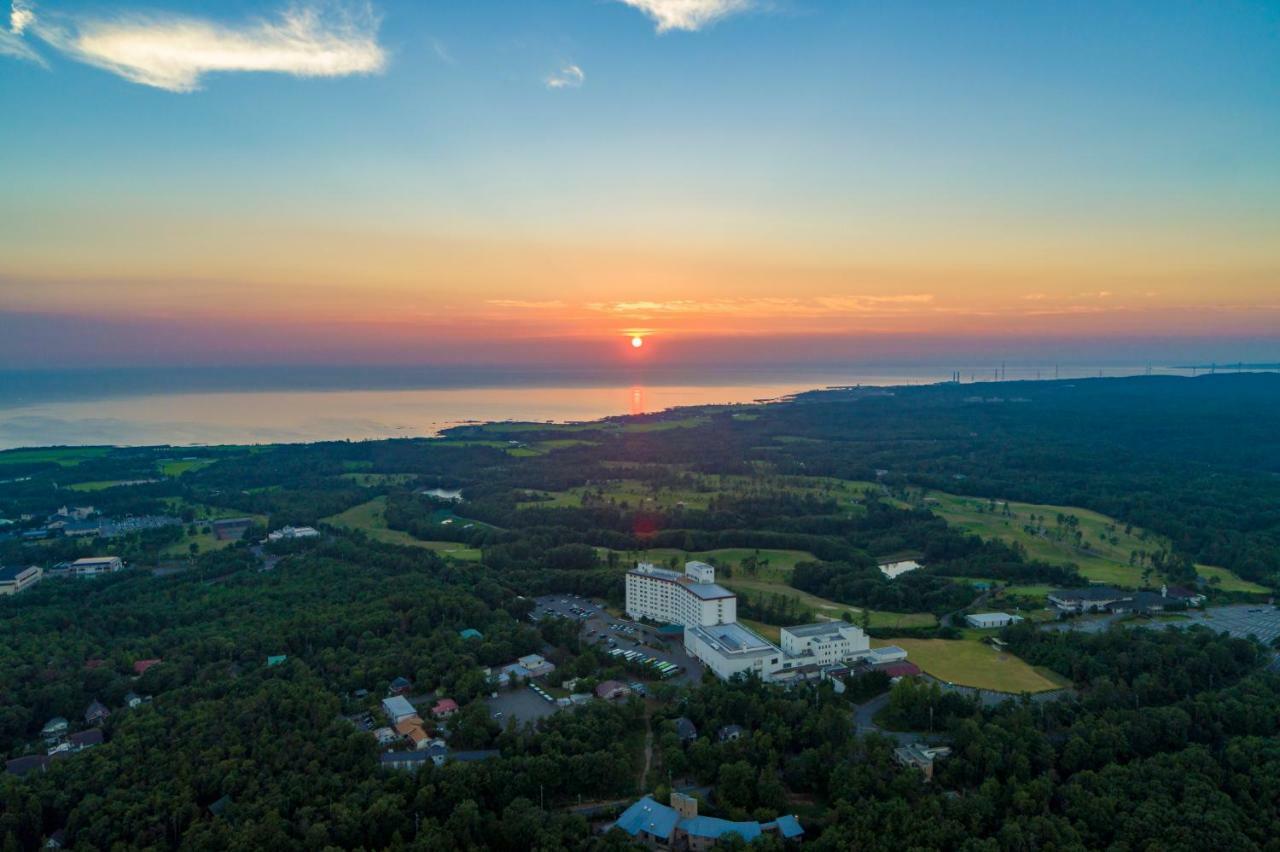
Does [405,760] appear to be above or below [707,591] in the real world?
below

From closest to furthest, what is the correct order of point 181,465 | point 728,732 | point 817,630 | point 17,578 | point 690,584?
point 728,732 → point 817,630 → point 690,584 → point 17,578 → point 181,465

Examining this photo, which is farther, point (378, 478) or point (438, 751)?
point (378, 478)

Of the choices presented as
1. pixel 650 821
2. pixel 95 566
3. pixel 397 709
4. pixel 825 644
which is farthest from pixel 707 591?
pixel 95 566

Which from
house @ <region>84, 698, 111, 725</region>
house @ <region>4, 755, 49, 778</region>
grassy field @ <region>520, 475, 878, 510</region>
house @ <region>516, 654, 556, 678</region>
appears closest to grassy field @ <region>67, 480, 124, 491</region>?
grassy field @ <region>520, 475, 878, 510</region>

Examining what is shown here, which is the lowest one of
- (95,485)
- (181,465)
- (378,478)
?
(378,478)

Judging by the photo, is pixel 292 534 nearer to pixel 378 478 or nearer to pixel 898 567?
pixel 378 478

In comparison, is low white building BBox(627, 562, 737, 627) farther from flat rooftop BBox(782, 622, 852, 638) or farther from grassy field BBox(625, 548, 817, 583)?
grassy field BBox(625, 548, 817, 583)

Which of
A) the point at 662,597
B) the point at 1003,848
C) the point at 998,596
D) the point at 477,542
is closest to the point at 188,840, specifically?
the point at 1003,848
